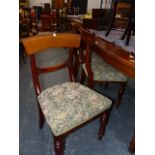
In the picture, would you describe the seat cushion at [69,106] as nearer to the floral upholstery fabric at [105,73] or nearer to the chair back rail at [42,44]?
the chair back rail at [42,44]

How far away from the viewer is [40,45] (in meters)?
1.36

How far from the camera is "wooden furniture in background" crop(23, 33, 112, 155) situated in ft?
3.83

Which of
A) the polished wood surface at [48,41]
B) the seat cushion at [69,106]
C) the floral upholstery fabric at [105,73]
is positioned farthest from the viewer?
the floral upholstery fabric at [105,73]

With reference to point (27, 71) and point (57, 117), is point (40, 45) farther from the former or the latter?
point (27, 71)

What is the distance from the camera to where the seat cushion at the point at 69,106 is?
3.79 feet

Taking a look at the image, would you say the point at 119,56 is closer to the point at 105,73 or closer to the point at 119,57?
the point at 119,57

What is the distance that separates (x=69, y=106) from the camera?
1.23m

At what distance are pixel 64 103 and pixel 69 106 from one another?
0.15 feet

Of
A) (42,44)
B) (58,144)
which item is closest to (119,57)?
(42,44)

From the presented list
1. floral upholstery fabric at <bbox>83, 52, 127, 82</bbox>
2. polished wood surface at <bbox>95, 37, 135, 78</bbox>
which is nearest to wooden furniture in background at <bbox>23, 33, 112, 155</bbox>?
polished wood surface at <bbox>95, 37, 135, 78</bbox>

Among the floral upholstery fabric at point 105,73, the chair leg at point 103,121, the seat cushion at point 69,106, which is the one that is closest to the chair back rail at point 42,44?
the seat cushion at point 69,106
